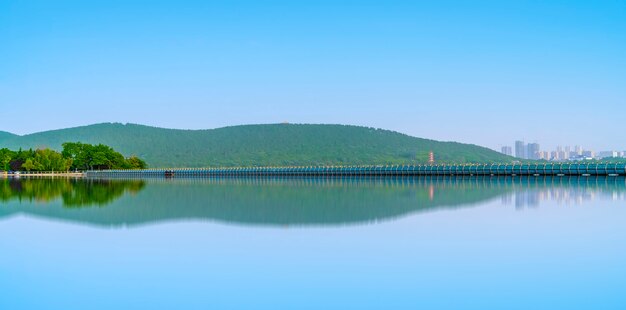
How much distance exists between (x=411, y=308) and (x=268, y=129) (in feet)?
544

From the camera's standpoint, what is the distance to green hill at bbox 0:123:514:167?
14575 centimetres

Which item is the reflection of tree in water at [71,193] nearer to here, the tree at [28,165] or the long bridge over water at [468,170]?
the long bridge over water at [468,170]

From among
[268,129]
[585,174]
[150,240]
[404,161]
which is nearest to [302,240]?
[150,240]

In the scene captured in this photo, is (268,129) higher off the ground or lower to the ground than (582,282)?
higher

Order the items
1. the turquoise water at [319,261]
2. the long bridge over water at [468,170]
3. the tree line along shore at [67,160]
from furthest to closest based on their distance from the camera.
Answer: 1. the tree line along shore at [67,160]
2. the long bridge over water at [468,170]
3. the turquoise water at [319,261]

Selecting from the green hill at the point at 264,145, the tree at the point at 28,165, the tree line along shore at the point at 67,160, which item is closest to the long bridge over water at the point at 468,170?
the tree line along shore at the point at 67,160

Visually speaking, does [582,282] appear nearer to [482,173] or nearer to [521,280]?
[521,280]

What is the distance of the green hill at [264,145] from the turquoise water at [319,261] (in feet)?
405

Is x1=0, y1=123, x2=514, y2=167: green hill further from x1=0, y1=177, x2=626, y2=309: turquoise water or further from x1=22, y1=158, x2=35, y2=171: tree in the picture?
x1=0, y1=177, x2=626, y2=309: turquoise water

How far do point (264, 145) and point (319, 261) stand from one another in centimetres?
15176

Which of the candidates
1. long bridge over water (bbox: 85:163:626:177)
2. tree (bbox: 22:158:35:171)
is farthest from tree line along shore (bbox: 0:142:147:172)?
long bridge over water (bbox: 85:163:626:177)

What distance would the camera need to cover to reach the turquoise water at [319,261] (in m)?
7.06

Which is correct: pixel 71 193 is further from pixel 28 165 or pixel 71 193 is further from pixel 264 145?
pixel 264 145

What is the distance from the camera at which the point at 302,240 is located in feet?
37.2
